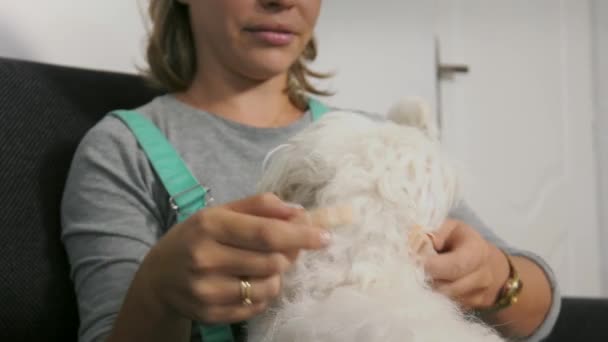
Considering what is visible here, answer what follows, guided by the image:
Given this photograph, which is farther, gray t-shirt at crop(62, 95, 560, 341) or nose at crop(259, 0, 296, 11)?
nose at crop(259, 0, 296, 11)

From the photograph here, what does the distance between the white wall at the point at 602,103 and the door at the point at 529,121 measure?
3 centimetres

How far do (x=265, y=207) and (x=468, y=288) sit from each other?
283 mm

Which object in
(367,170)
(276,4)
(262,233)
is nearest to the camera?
(262,233)

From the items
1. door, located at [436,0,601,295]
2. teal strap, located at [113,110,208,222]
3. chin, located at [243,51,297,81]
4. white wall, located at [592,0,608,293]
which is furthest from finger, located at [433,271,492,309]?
white wall, located at [592,0,608,293]

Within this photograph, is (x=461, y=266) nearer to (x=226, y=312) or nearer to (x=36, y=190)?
(x=226, y=312)

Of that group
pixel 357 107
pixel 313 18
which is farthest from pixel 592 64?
pixel 313 18

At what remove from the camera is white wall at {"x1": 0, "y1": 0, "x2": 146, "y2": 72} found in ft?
3.33

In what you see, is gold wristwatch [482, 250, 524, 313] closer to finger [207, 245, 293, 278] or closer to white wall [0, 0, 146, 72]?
finger [207, 245, 293, 278]

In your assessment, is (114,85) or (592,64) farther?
(592,64)

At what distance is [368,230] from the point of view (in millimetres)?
513

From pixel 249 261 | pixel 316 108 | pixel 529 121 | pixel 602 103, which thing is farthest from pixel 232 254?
pixel 602 103

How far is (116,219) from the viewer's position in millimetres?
719

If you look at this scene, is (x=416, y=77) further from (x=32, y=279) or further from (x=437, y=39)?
(x=32, y=279)

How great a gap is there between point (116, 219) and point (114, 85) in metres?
0.31
